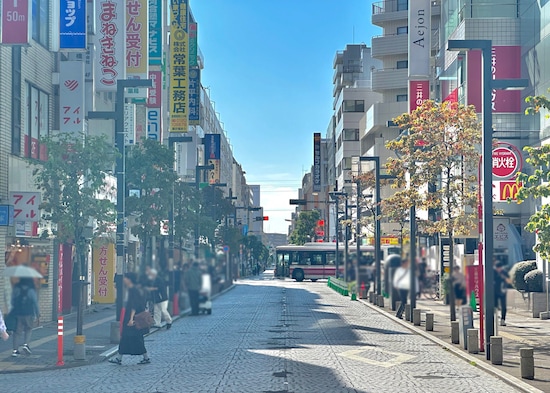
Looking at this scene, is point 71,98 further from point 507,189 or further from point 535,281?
point 535,281

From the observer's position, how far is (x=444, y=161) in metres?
31.5

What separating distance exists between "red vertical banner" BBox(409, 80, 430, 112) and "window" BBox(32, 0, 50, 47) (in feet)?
105

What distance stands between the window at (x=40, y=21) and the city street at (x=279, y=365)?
13390mm

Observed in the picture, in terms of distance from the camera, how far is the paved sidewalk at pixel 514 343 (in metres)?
21.4

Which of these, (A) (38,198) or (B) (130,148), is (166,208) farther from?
(A) (38,198)

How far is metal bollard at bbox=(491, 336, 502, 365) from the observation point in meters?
24.0

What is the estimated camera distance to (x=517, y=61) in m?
49.8

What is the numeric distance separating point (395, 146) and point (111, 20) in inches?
678

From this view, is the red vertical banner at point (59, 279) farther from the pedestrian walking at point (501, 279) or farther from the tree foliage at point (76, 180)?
the pedestrian walking at point (501, 279)

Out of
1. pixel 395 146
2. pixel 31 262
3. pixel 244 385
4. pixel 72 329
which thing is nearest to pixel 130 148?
pixel 72 329

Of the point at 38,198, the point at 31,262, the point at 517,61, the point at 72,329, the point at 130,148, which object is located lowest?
the point at 72,329

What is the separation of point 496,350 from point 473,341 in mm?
2725

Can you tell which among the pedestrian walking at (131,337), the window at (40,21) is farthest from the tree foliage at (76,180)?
the window at (40,21)

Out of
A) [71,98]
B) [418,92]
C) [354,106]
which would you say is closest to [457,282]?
[71,98]
